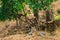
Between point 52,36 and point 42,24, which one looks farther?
point 42,24

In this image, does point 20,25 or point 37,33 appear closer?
point 37,33

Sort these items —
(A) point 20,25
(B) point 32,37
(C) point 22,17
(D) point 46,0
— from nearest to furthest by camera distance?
(D) point 46,0, (B) point 32,37, (C) point 22,17, (A) point 20,25

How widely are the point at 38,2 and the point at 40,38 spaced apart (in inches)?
58.6

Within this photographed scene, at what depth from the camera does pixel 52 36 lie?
10.3 m

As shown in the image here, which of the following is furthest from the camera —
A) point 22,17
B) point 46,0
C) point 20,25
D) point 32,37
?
→ point 20,25

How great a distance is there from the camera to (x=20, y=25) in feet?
39.0

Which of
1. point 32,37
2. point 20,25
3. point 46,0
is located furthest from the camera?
point 20,25

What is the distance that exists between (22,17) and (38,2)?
1.57 meters

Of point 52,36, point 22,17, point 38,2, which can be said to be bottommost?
point 52,36

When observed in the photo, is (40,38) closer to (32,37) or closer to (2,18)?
(32,37)

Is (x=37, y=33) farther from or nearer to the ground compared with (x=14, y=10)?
nearer to the ground

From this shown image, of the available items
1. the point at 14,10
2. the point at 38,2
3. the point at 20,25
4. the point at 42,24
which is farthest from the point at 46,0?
the point at 20,25

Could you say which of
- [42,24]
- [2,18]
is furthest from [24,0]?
[42,24]

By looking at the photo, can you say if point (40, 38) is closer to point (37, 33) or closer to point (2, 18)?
point (37, 33)
